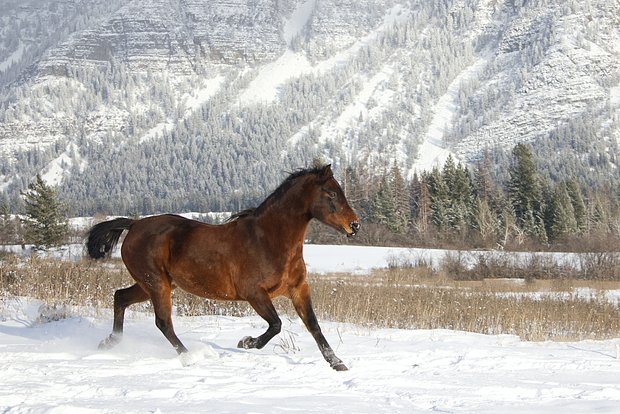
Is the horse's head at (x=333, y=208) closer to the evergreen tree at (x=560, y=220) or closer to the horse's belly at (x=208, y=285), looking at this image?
the horse's belly at (x=208, y=285)

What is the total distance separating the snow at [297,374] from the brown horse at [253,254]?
1.34 ft

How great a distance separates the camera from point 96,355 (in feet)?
22.7

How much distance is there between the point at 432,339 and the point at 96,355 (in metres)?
4.04

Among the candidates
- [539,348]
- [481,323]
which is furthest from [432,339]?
[481,323]

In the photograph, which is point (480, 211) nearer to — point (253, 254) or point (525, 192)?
point (525, 192)

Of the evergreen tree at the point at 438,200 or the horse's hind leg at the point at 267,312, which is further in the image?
the evergreen tree at the point at 438,200

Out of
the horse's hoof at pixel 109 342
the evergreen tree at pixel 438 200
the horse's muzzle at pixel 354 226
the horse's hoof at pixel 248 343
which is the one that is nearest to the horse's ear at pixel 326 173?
the horse's muzzle at pixel 354 226

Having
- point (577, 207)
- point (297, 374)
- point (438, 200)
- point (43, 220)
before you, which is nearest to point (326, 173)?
point (297, 374)

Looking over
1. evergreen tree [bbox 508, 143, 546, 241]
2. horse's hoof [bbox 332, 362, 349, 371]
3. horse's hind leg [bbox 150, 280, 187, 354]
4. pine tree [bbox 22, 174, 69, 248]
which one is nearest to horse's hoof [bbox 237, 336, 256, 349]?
horse's hind leg [bbox 150, 280, 187, 354]

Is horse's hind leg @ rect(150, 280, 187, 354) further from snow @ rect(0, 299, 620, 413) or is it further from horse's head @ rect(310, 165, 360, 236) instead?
horse's head @ rect(310, 165, 360, 236)

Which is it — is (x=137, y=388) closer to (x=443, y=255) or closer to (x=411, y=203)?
(x=443, y=255)

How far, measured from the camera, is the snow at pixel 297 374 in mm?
4801

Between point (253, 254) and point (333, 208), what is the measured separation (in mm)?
883

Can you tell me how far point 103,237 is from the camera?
336 inches
